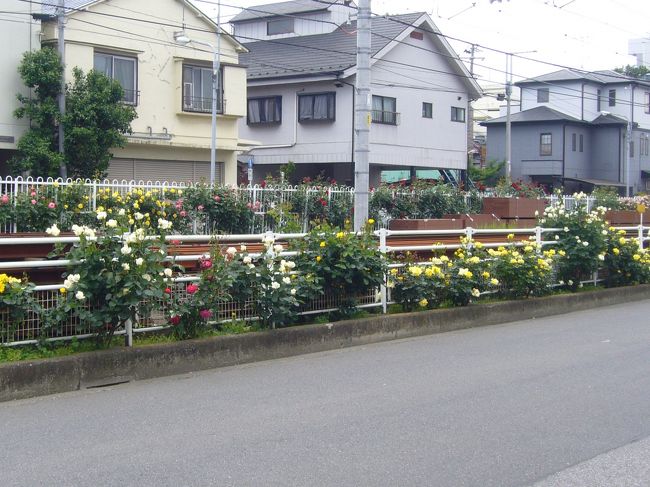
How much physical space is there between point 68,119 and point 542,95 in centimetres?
4087

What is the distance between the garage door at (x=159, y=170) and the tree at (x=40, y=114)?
3351 millimetres

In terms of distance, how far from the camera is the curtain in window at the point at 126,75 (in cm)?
2489

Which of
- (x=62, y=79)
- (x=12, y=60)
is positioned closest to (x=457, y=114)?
(x=62, y=79)

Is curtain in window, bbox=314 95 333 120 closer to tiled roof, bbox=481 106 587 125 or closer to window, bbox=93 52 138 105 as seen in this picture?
window, bbox=93 52 138 105

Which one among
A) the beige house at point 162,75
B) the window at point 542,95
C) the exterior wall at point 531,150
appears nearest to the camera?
the beige house at point 162,75

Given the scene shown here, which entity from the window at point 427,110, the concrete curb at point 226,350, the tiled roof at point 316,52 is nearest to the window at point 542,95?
the window at point 427,110

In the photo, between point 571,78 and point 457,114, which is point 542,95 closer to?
point 571,78

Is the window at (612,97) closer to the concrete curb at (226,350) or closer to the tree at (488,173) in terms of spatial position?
the tree at (488,173)

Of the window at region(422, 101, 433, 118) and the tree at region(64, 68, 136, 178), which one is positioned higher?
the window at region(422, 101, 433, 118)

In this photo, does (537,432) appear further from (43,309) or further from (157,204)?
(157,204)

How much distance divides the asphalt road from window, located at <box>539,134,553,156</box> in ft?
143

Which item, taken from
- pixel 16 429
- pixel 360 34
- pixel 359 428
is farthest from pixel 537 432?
pixel 360 34

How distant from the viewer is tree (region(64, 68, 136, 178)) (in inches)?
853

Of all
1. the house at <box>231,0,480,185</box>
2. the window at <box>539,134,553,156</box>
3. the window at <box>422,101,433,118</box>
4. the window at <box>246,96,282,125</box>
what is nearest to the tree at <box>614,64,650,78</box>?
the window at <box>539,134,553,156</box>
